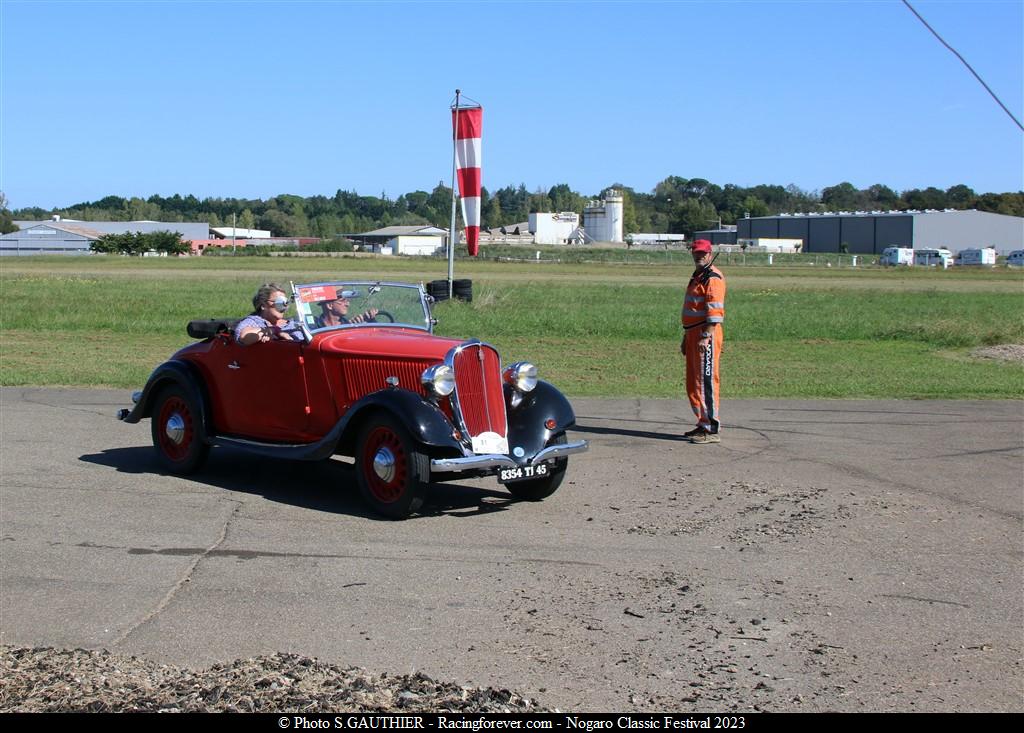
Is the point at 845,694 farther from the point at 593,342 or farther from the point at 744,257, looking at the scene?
the point at 744,257

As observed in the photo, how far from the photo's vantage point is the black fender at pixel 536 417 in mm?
8167

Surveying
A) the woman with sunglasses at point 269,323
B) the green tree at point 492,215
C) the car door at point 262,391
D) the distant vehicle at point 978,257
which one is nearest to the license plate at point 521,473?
the car door at point 262,391

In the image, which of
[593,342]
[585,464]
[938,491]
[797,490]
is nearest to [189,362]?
[585,464]

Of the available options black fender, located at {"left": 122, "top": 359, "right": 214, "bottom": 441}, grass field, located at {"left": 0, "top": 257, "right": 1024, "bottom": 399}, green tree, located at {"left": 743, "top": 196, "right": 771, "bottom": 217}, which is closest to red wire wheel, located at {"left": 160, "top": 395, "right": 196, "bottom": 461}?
black fender, located at {"left": 122, "top": 359, "right": 214, "bottom": 441}

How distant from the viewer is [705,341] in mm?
10953

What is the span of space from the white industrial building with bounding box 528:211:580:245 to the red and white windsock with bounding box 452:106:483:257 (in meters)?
104

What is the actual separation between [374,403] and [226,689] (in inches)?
142

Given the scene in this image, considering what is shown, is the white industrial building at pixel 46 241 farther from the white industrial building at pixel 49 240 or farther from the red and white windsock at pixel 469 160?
the red and white windsock at pixel 469 160

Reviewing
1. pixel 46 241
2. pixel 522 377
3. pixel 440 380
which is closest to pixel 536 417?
pixel 522 377

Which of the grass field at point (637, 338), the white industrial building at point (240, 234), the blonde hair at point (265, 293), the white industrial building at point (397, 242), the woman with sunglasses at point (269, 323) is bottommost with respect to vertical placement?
the grass field at point (637, 338)

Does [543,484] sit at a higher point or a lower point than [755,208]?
lower

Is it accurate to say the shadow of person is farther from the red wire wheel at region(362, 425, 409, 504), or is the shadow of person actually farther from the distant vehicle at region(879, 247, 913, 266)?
the distant vehicle at region(879, 247, 913, 266)

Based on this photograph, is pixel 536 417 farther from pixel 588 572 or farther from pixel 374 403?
pixel 588 572

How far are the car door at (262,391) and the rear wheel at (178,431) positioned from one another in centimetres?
20
